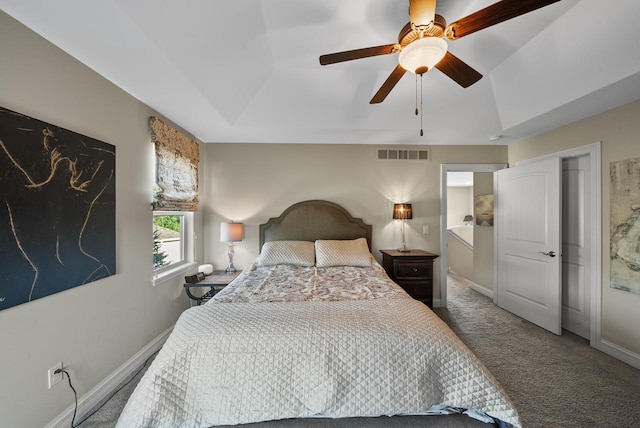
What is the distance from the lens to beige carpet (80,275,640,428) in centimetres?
156

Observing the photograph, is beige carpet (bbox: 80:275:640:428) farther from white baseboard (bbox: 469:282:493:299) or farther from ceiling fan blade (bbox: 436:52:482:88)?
ceiling fan blade (bbox: 436:52:482:88)

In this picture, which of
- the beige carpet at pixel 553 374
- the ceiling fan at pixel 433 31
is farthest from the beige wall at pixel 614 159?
the ceiling fan at pixel 433 31

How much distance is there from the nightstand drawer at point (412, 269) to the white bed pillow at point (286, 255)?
1111mm

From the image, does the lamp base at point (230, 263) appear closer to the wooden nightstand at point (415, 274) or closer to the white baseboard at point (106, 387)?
the white baseboard at point (106, 387)

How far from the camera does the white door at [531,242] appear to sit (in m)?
2.60

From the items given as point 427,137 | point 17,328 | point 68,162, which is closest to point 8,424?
point 17,328

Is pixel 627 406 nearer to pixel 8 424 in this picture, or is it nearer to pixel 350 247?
pixel 350 247

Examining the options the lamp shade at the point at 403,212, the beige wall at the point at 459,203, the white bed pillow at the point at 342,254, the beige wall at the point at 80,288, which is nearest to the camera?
the beige wall at the point at 80,288

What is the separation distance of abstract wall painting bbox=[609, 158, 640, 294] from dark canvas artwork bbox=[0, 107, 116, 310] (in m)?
4.51

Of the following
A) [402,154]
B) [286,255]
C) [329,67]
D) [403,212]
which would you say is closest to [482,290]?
[403,212]

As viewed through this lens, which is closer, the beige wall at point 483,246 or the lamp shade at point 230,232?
the lamp shade at point 230,232

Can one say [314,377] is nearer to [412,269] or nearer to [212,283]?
[212,283]

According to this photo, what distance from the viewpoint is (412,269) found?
9.75 ft

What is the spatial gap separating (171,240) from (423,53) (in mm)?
3172
